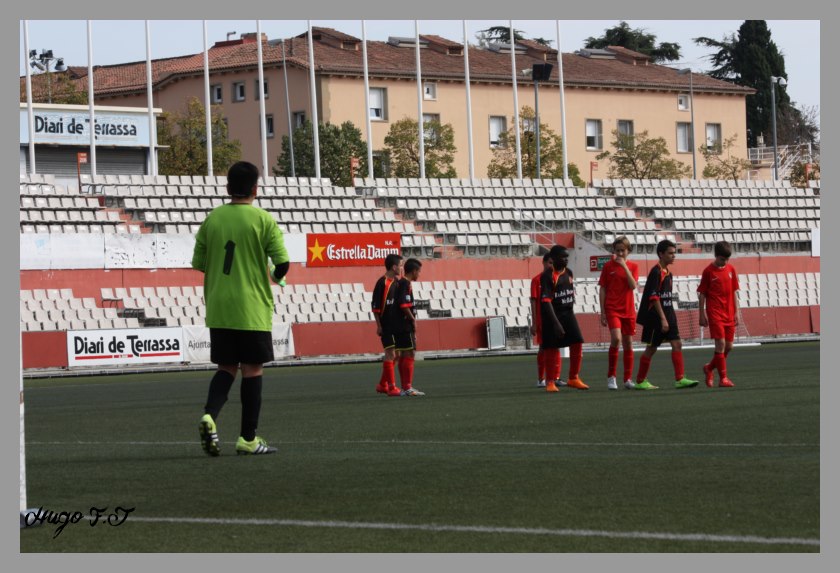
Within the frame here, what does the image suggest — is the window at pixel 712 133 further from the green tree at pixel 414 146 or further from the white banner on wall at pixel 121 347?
the white banner on wall at pixel 121 347

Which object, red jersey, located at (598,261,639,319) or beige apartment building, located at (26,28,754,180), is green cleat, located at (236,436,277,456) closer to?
red jersey, located at (598,261,639,319)

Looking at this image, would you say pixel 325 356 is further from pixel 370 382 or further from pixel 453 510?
pixel 453 510

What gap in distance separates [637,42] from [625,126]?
18.1 m

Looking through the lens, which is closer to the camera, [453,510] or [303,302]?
[453,510]

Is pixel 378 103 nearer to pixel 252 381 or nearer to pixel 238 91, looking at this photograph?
pixel 238 91

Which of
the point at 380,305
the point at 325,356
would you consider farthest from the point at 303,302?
the point at 380,305

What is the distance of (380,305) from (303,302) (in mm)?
19608

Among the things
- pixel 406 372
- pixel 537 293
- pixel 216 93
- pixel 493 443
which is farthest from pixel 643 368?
pixel 216 93

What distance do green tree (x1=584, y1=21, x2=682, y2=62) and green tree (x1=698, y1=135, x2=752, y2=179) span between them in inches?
667

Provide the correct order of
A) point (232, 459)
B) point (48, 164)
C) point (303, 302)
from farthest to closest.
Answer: point (48, 164) → point (303, 302) → point (232, 459)

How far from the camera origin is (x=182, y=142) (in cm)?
6178

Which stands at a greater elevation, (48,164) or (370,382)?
(48,164)

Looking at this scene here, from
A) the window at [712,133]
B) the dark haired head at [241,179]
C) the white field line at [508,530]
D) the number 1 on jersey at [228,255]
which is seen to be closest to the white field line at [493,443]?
the number 1 on jersey at [228,255]

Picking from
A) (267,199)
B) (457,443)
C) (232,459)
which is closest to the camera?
(232,459)
